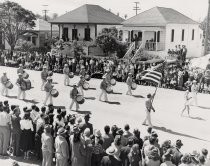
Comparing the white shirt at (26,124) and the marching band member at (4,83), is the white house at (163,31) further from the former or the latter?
the white shirt at (26,124)

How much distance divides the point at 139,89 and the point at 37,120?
44.1 ft

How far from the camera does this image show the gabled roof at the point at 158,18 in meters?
42.9

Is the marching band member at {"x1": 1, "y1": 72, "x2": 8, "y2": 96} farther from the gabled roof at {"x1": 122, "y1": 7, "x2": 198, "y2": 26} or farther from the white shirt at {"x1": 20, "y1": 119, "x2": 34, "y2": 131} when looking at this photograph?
the gabled roof at {"x1": 122, "y1": 7, "x2": 198, "y2": 26}

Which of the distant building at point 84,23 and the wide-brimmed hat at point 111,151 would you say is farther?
the distant building at point 84,23

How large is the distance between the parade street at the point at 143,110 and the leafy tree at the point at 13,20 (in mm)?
23782

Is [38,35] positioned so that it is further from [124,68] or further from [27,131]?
[27,131]

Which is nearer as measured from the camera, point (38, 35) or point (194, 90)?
point (194, 90)

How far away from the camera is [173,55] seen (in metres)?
36.4

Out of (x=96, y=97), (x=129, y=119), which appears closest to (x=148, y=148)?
(x=129, y=119)

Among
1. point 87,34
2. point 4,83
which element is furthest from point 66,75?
point 87,34

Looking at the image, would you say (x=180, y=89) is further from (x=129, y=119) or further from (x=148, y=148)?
(x=148, y=148)

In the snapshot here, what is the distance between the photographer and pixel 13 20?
48406 mm

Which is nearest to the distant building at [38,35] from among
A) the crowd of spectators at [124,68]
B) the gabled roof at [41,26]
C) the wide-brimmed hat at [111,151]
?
the gabled roof at [41,26]

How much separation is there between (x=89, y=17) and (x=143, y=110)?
29.8 metres
